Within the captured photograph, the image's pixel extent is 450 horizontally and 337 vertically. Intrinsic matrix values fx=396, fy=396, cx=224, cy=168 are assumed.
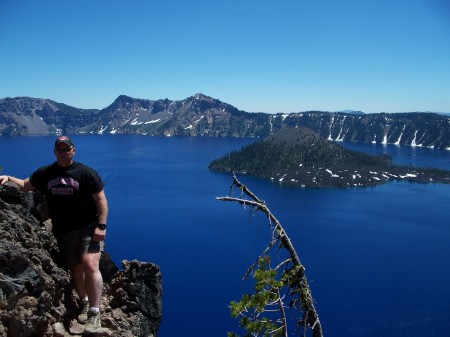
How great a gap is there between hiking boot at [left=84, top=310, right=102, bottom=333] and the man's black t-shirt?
191 cm

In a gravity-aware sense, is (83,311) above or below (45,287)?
below


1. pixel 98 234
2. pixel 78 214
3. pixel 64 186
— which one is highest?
pixel 64 186

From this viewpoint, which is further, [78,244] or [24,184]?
[24,184]

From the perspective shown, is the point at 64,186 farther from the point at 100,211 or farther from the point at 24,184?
the point at 24,184

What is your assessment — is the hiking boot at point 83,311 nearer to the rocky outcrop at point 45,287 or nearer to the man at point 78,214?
the man at point 78,214

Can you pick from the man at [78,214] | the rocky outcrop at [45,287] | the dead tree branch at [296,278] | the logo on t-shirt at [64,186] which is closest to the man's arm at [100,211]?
the man at [78,214]

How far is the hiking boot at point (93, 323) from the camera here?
8.52m

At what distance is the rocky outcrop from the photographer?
7633 millimetres

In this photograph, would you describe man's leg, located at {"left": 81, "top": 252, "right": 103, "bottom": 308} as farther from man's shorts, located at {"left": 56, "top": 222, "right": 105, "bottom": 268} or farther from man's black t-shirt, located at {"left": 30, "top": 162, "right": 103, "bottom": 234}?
man's black t-shirt, located at {"left": 30, "top": 162, "right": 103, "bottom": 234}

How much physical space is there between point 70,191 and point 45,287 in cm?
204

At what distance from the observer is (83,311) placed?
29.4ft

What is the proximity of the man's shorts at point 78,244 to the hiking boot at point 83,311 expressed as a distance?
2.93ft

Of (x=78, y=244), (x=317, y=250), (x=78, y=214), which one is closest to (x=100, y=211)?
(x=78, y=214)

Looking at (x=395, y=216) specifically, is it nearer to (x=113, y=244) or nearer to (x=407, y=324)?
(x=407, y=324)
